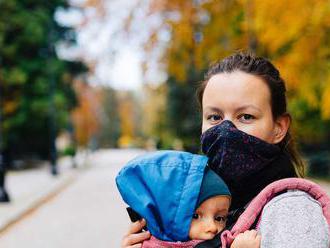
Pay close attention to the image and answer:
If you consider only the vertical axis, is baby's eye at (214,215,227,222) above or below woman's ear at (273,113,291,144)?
below

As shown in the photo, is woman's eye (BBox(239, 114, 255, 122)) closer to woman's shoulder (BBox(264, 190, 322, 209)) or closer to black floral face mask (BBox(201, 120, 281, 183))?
black floral face mask (BBox(201, 120, 281, 183))

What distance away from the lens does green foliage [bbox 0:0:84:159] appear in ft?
99.9

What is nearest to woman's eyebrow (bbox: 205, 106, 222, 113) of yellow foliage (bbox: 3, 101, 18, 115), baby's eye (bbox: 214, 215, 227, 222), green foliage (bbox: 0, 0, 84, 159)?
baby's eye (bbox: 214, 215, 227, 222)

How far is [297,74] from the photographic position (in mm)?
12008

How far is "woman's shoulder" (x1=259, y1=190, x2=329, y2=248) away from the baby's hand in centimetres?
3

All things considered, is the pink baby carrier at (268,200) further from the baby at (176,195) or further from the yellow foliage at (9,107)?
the yellow foliage at (9,107)

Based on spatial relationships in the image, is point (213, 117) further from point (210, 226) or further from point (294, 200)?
point (294, 200)

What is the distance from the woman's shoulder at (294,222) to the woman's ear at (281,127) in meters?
0.50

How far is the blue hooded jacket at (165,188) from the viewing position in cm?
174

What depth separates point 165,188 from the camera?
1.74 meters

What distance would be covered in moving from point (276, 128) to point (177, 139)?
33.8 meters

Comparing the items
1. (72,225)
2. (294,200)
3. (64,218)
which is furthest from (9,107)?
(294,200)

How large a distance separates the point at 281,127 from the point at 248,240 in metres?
0.61

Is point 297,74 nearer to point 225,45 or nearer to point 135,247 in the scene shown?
point 225,45
